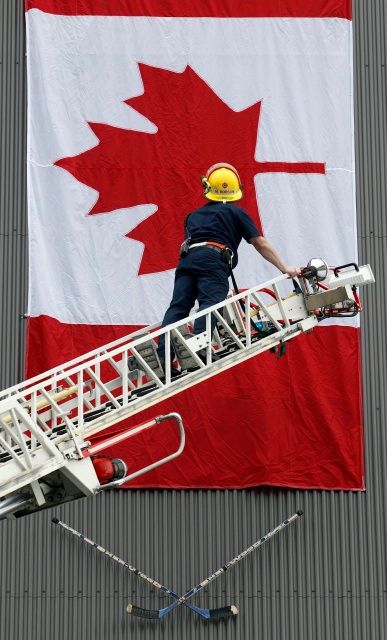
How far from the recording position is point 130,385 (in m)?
12.6

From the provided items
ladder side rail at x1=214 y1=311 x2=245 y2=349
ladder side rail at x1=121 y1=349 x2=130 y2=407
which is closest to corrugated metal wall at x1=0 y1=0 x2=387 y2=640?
ladder side rail at x1=214 y1=311 x2=245 y2=349

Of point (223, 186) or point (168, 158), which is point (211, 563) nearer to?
point (168, 158)

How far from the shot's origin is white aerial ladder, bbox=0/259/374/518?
10.9 m

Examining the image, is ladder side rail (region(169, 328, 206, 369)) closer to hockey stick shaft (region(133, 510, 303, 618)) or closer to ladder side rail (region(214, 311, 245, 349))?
ladder side rail (region(214, 311, 245, 349))

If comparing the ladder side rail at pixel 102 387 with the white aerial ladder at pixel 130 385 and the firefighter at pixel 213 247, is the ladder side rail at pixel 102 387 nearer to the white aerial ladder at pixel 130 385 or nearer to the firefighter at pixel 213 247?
the white aerial ladder at pixel 130 385

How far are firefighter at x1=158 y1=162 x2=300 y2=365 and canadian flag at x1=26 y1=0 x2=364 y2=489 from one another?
3.61 metres

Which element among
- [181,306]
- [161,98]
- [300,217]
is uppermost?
[161,98]

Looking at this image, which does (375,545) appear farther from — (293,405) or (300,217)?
(300,217)

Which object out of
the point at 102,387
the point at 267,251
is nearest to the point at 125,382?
the point at 102,387

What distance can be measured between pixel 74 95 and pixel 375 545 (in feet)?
22.2

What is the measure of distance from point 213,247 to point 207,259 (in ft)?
0.45

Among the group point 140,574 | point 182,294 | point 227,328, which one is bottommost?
point 140,574

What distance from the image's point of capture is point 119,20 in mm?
16922

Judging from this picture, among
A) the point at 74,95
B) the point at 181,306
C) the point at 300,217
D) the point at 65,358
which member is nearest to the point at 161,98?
the point at 74,95
